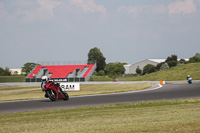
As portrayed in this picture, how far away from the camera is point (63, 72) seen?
227ft

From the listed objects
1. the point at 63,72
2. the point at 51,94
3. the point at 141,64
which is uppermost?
the point at 141,64

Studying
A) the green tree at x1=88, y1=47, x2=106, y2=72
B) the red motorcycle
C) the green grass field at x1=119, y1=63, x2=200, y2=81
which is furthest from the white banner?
the green tree at x1=88, y1=47, x2=106, y2=72

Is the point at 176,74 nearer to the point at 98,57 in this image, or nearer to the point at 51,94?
the point at 51,94

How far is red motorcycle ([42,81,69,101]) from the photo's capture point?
1731 centimetres

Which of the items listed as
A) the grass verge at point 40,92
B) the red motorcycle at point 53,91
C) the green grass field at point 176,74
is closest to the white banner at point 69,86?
the grass verge at point 40,92

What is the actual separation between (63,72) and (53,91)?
51.4m

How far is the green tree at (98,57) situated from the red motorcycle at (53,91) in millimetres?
111927

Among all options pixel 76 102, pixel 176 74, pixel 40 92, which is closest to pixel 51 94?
pixel 76 102

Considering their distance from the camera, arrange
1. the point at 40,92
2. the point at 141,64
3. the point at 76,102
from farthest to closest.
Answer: the point at 141,64 → the point at 40,92 → the point at 76,102

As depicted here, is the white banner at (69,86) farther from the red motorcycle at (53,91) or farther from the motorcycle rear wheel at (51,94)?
the motorcycle rear wheel at (51,94)

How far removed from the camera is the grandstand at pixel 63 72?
66.0 meters

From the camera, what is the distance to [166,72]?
246 ft

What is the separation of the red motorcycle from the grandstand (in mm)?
46246

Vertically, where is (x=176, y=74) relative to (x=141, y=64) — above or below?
below
